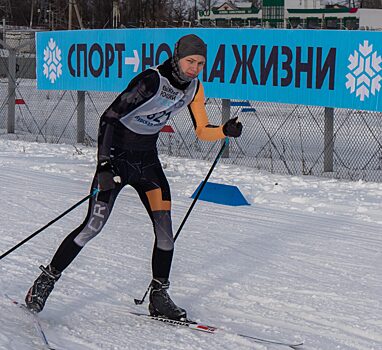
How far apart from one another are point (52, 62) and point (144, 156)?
38.6 feet

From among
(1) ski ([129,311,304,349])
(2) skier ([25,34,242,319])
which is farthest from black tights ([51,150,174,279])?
(1) ski ([129,311,304,349])

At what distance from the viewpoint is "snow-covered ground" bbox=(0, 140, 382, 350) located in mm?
5273

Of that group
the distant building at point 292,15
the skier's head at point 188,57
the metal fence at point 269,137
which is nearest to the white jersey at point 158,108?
the skier's head at point 188,57

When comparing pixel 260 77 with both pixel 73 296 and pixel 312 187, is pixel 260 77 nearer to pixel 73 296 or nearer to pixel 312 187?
pixel 312 187

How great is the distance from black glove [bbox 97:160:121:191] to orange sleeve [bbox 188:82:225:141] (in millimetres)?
712

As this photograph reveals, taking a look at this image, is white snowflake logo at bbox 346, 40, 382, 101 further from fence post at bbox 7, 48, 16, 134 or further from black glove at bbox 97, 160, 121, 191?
fence post at bbox 7, 48, 16, 134

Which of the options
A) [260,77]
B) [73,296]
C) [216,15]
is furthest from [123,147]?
[216,15]

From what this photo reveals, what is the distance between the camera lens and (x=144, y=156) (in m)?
5.50

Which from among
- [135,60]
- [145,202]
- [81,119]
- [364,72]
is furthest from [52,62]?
[145,202]

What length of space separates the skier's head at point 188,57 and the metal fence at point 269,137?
7.21m

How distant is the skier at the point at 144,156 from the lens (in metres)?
5.31

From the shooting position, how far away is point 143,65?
48.2ft

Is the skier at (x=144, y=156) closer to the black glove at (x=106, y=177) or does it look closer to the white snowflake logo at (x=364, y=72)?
the black glove at (x=106, y=177)

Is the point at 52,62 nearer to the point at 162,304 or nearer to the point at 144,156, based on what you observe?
the point at 144,156
